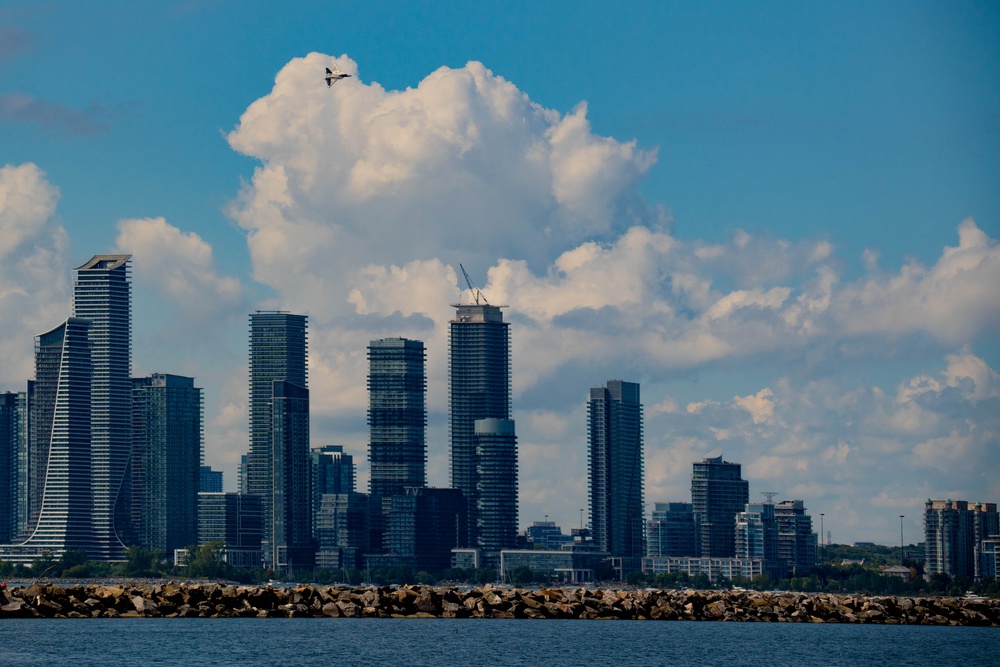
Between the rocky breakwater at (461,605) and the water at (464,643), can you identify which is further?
the rocky breakwater at (461,605)

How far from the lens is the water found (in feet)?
382

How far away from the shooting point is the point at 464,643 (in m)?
130

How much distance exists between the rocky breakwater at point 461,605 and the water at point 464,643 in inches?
126

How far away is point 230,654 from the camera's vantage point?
117m

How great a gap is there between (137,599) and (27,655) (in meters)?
38.0

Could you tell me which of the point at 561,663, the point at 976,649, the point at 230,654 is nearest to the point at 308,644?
the point at 230,654

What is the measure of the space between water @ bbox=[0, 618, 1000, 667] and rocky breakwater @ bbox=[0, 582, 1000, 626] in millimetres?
3204

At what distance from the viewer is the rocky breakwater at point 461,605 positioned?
493 ft

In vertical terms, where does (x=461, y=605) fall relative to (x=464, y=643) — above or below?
above

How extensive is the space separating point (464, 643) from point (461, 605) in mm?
32086

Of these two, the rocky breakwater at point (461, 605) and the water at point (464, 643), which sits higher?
the rocky breakwater at point (461, 605)

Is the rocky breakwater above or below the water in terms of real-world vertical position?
above

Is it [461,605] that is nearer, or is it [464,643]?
[464,643]

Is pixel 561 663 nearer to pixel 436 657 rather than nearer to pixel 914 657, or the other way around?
pixel 436 657
